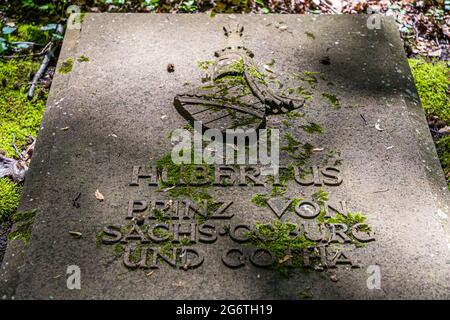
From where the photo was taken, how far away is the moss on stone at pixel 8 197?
2.77 m

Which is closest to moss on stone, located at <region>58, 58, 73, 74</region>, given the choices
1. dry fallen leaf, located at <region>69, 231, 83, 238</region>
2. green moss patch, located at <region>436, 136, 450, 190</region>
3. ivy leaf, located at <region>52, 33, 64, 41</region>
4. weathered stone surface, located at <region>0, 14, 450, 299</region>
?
weathered stone surface, located at <region>0, 14, 450, 299</region>

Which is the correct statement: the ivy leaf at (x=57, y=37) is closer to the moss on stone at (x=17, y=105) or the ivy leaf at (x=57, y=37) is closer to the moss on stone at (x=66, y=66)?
the moss on stone at (x=17, y=105)

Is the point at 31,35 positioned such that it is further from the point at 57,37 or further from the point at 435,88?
the point at 435,88

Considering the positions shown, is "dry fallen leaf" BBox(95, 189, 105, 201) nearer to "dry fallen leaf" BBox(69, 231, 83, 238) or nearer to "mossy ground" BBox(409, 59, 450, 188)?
"dry fallen leaf" BBox(69, 231, 83, 238)

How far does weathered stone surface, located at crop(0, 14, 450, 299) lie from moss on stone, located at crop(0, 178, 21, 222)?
0.30 meters

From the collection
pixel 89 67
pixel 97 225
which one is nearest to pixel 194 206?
pixel 97 225

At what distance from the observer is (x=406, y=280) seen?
2.04 metres

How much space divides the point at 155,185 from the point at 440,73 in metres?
2.32

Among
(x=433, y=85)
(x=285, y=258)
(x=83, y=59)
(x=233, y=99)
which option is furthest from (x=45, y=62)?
(x=433, y=85)

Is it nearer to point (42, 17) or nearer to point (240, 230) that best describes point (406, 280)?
point (240, 230)

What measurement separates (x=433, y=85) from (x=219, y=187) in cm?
196

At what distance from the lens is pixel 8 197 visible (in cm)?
283

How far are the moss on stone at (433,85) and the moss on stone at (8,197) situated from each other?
2505 mm

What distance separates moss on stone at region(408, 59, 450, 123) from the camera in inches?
135
